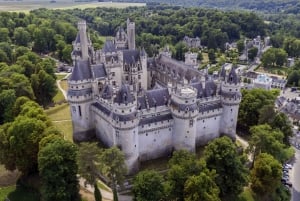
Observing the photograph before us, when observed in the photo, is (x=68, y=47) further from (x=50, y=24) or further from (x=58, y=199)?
(x=58, y=199)

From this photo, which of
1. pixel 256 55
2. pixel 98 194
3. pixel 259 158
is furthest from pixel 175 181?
pixel 256 55

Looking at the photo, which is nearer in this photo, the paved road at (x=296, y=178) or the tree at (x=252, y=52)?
the paved road at (x=296, y=178)

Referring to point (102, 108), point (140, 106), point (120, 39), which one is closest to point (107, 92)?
point (102, 108)

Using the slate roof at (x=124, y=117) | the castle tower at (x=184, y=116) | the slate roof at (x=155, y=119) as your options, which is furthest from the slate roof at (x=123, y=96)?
the castle tower at (x=184, y=116)

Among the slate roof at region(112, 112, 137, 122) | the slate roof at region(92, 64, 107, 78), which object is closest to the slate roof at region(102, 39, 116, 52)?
the slate roof at region(92, 64, 107, 78)

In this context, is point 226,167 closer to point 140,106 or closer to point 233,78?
point 140,106

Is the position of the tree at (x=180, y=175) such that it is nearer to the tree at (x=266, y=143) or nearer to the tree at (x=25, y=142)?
the tree at (x=266, y=143)

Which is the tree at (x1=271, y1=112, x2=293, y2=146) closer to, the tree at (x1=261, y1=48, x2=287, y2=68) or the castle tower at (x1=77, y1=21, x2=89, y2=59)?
the castle tower at (x1=77, y1=21, x2=89, y2=59)
